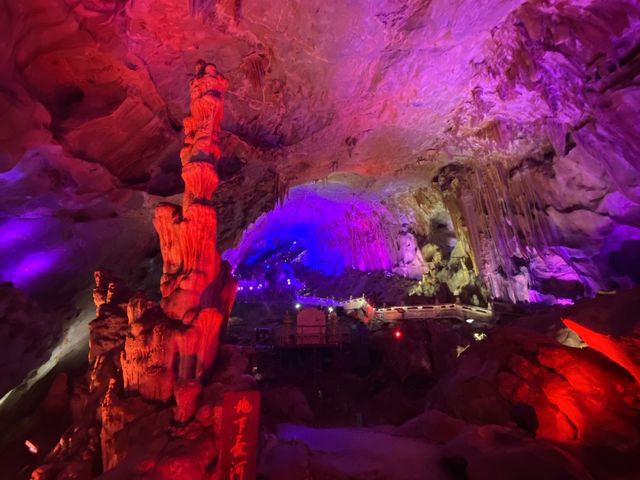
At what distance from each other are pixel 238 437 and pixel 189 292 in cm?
279

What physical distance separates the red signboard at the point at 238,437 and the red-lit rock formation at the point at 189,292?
3.90 ft

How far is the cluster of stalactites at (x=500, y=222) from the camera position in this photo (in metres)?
14.2

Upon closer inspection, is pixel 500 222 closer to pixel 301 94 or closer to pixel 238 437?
pixel 301 94

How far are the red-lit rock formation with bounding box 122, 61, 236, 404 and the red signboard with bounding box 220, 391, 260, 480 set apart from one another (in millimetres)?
1187

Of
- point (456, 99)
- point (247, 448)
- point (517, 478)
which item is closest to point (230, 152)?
point (456, 99)

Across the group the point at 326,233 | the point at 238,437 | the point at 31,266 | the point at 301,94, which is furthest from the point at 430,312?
the point at 31,266

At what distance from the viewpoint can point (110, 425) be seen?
5910 millimetres

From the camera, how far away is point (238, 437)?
4.72 metres

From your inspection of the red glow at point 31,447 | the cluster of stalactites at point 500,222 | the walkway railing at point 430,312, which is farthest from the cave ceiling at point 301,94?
the red glow at point 31,447

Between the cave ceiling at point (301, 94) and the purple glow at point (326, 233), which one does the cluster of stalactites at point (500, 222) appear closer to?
the cave ceiling at point (301, 94)

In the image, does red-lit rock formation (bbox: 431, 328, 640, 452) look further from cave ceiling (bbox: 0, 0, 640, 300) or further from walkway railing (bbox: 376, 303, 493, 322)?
walkway railing (bbox: 376, 303, 493, 322)

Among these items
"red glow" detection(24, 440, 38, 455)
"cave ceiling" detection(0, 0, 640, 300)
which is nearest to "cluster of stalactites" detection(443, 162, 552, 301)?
"cave ceiling" detection(0, 0, 640, 300)

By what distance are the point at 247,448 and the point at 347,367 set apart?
35.0 feet

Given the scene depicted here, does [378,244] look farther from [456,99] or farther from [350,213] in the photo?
[456,99]
